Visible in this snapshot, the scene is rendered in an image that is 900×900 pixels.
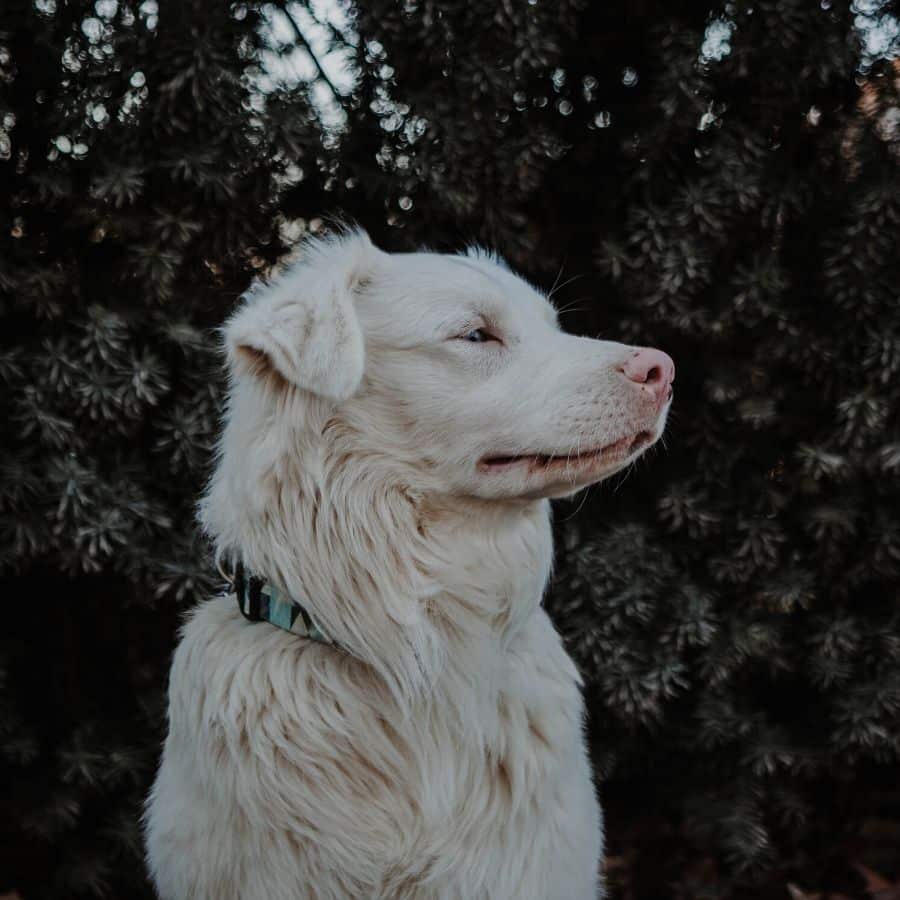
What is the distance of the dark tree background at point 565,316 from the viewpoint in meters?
3.34

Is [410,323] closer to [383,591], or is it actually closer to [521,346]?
[521,346]

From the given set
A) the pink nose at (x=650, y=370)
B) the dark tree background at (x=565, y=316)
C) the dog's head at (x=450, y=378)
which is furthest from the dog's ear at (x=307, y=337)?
the dark tree background at (x=565, y=316)

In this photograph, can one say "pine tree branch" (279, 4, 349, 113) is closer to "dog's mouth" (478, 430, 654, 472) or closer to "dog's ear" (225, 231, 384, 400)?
"dog's ear" (225, 231, 384, 400)

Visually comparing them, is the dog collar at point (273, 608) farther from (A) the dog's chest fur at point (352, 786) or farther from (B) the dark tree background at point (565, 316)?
(B) the dark tree background at point (565, 316)

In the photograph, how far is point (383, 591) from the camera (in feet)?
7.84

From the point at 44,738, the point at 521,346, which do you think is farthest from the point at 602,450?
the point at 44,738

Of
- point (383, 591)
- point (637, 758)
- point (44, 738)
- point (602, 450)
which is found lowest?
point (44, 738)

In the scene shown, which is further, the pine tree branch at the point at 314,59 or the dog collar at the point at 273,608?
the pine tree branch at the point at 314,59

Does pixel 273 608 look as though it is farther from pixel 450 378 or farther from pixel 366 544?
pixel 450 378

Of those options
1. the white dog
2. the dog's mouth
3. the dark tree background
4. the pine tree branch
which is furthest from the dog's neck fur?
the pine tree branch

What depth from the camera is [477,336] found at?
7.97 feet

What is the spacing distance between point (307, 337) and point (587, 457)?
658 millimetres

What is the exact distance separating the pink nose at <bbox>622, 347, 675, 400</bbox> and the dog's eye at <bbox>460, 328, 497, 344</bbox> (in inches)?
13.2

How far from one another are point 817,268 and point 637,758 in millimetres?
1933
